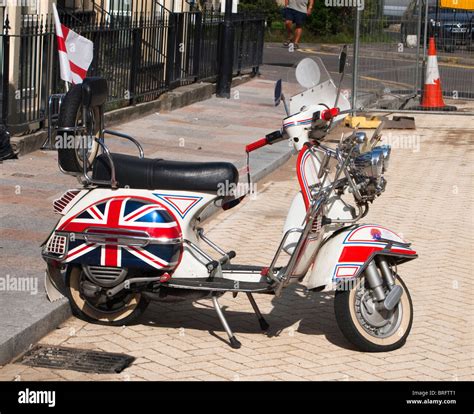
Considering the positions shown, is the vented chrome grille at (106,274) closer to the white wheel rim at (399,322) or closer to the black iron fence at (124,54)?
the white wheel rim at (399,322)

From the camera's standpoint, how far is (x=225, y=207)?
21.8ft

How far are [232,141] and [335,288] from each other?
7673 millimetres

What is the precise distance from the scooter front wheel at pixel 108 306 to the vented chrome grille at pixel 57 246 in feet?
0.77

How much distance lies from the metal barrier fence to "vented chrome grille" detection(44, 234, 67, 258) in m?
10.6

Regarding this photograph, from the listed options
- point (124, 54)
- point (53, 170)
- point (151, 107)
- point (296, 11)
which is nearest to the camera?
point (53, 170)

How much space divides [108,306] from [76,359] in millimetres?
633

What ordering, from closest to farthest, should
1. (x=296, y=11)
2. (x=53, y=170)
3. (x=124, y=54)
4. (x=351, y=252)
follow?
(x=351, y=252), (x=53, y=170), (x=124, y=54), (x=296, y=11)

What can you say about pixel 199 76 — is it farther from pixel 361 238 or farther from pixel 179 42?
pixel 361 238

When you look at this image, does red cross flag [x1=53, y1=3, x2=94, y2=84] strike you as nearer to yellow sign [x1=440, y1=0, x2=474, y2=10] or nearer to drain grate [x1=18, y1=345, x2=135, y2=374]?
drain grate [x1=18, y1=345, x2=135, y2=374]

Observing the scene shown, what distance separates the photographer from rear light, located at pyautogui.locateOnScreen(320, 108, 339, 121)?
20.5 ft

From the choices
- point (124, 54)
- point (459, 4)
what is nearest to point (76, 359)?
point (124, 54)

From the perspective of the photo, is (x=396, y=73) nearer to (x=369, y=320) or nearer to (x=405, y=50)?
(x=405, y=50)

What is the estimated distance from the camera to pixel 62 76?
11.8 meters

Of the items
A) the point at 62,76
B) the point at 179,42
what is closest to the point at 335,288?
the point at 62,76
